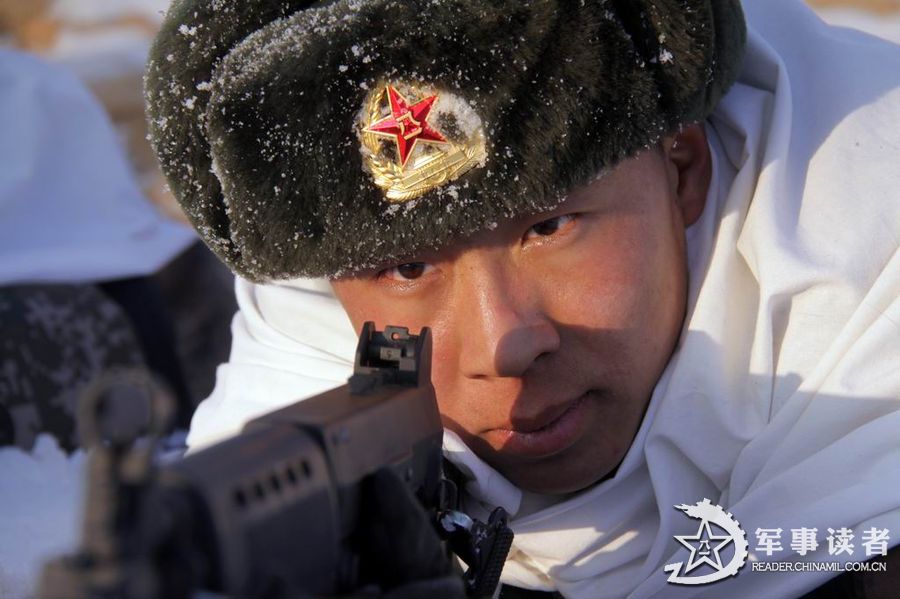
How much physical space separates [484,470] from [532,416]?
5.4 inches

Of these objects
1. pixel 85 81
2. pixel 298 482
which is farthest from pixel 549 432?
pixel 85 81

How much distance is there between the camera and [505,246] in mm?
1228

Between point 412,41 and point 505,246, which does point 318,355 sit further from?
point 412,41

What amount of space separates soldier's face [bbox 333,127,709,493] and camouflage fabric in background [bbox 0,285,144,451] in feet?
2.83

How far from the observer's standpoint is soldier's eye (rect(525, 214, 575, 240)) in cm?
124

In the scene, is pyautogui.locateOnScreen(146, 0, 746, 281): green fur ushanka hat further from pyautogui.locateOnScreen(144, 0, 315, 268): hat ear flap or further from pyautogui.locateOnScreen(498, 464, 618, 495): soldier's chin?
pyautogui.locateOnScreen(498, 464, 618, 495): soldier's chin

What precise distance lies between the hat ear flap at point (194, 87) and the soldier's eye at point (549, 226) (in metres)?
0.36

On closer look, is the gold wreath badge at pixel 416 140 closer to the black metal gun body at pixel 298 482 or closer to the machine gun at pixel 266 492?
the machine gun at pixel 266 492

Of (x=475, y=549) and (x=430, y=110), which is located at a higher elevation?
(x=430, y=110)

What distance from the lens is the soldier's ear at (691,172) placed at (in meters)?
1.41

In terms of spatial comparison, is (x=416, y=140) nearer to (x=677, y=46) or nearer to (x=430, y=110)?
(x=430, y=110)

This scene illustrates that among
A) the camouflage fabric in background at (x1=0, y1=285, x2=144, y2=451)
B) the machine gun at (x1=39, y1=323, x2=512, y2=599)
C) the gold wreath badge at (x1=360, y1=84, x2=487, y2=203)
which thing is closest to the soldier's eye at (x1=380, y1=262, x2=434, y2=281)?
the gold wreath badge at (x1=360, y1=84, x2=487, y2=203)

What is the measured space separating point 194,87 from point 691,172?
0.62 m

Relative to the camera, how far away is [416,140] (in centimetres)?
117
